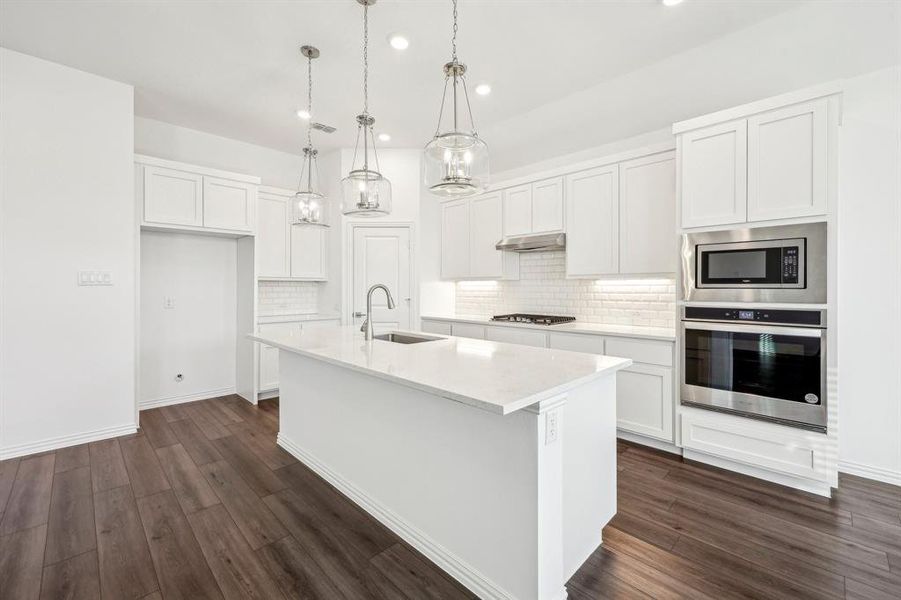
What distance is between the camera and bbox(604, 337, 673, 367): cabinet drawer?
9.97 ft

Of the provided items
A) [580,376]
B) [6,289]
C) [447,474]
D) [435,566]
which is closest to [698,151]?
[580,376]

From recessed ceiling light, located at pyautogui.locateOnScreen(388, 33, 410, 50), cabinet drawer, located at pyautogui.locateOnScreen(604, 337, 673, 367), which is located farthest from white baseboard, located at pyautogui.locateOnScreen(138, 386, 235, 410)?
cabinet drawer, located at pyautogui.locateOnScreen(604, 337, 673, 367)

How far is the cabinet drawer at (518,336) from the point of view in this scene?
3.77 meters

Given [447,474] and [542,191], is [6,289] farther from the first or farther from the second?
[542,191]

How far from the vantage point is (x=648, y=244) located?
3.37 meters

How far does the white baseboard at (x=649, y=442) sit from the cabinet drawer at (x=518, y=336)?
3.21 feet

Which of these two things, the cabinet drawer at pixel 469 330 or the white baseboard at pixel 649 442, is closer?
the white baseboard at pixel 649 442

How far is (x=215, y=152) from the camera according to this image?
473cm

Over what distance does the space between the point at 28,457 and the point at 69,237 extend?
171 centimetres

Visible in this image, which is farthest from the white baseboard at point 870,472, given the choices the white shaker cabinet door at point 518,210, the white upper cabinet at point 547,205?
the white shaker cabinet door at point 518,210

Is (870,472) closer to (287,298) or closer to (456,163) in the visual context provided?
(456,163)

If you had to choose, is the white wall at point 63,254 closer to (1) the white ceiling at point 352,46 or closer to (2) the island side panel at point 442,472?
(1) the white ceiling at point 352,46

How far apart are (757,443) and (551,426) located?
1989 millimetres

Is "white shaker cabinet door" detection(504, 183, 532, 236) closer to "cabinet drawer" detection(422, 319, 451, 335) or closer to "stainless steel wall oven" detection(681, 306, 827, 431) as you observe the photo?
"cabinet drawer" detection(422, 319, 451, 335)
